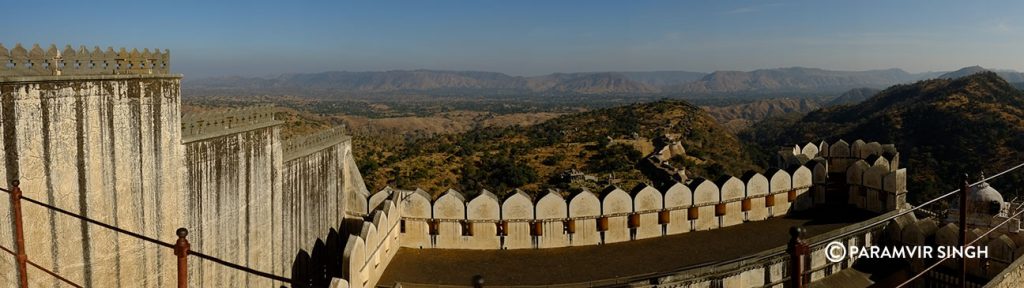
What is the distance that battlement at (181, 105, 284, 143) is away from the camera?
8.55m

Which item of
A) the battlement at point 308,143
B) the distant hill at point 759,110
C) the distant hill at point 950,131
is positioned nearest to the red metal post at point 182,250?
the battlement at point 308,143

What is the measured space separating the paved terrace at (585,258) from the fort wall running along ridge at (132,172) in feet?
6.93

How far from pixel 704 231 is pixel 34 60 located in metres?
9.78

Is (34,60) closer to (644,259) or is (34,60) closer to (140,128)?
(140,128)

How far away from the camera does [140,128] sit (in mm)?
7820

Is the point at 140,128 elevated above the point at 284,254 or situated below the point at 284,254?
above

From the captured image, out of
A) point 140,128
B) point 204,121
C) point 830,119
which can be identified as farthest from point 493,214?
point 830,119

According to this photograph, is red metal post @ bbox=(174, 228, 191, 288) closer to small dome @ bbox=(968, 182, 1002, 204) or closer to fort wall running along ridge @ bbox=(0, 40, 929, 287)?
fort wall running along ridge @ bbox=(0, 40, 929, 287)

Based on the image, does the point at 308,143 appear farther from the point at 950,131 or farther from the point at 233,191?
the point at 950,131

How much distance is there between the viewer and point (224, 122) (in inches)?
362

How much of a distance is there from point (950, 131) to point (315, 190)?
4741cm

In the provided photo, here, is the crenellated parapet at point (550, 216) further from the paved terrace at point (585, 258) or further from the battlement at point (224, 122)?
the battlement at point (224, 122)

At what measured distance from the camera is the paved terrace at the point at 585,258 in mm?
9766

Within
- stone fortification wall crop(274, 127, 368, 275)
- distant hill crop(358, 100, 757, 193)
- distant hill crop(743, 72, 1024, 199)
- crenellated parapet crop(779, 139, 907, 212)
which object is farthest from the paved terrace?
distant hill crop(743, 72, 1024, 199)
